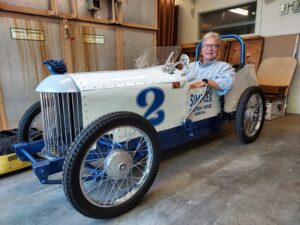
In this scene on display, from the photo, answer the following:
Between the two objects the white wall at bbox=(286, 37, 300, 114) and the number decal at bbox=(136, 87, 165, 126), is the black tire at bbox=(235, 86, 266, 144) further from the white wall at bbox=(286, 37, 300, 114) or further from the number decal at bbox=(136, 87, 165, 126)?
the white wall at bbox=(286, 37, 300, 114)

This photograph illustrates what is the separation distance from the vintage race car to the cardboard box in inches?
92.3

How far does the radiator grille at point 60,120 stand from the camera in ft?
4.84

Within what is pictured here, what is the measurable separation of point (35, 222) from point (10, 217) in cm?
20

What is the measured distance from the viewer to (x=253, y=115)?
2.68m

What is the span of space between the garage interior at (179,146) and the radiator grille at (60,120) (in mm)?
416

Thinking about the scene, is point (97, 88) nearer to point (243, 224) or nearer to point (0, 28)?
point (243, 224)

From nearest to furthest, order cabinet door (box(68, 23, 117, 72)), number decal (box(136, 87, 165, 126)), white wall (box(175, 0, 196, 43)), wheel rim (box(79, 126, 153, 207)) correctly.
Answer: wheel rim (box(79, 126, 153, 207)) → number decal (box(136, 87, 165, 126)) → cabinet door (box(68, 23, 117, 72)) → white wall (box(175, 0, 196, 43))

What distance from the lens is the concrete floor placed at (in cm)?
142

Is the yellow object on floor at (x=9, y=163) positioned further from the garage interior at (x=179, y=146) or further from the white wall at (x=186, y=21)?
the white wall at (x=186, y=21)

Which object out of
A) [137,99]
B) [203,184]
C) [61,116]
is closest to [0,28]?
[61,116]

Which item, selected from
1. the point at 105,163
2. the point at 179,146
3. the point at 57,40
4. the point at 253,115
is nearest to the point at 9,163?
the point at 105,163

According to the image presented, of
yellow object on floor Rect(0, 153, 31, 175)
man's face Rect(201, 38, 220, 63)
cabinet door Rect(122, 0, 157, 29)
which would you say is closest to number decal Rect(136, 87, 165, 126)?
man's face Rect(201, 38, 220, 63)

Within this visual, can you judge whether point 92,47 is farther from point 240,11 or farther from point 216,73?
point 240,11

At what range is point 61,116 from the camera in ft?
4.94
